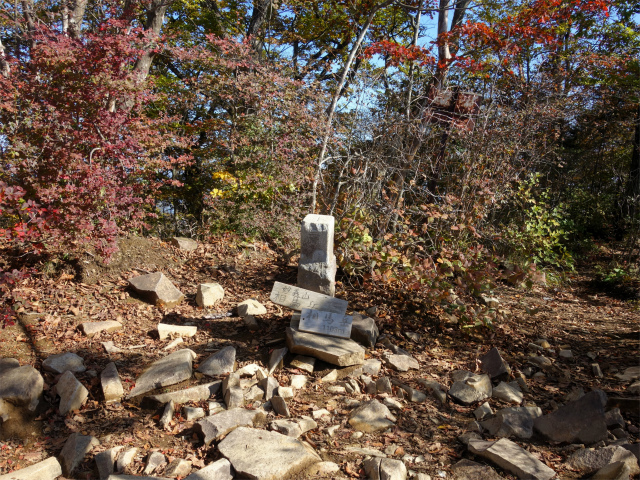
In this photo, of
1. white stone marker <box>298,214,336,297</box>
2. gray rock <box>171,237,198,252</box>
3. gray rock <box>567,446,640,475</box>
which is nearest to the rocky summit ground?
gray rock <box>567,446,640,475</box>

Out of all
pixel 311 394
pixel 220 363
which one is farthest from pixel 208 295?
pixel 311 394

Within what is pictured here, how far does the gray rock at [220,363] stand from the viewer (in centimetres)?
387

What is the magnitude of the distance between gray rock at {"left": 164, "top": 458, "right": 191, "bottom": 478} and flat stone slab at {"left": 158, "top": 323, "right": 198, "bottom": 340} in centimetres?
181

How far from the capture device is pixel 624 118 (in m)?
10.9

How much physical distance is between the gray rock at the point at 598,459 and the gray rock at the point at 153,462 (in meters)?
2.66

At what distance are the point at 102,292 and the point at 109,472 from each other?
9.33ft

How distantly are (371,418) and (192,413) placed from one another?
1369 mm

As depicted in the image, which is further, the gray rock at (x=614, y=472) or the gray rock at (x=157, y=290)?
the gray rock at (x=157, y=290)

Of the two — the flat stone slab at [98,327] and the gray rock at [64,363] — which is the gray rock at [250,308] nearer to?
the flat stone slab at [98,327]

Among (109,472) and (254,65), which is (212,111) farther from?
(109,472)

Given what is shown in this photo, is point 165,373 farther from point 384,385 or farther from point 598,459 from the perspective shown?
point 598,459

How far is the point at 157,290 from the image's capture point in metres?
Result: 5.13

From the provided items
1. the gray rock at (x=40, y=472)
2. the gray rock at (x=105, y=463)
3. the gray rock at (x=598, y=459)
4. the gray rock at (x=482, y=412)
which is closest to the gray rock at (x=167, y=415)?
the gray rock at (x=105, y=463)

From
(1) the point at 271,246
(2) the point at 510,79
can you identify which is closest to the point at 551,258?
(2) the point at 510,79
